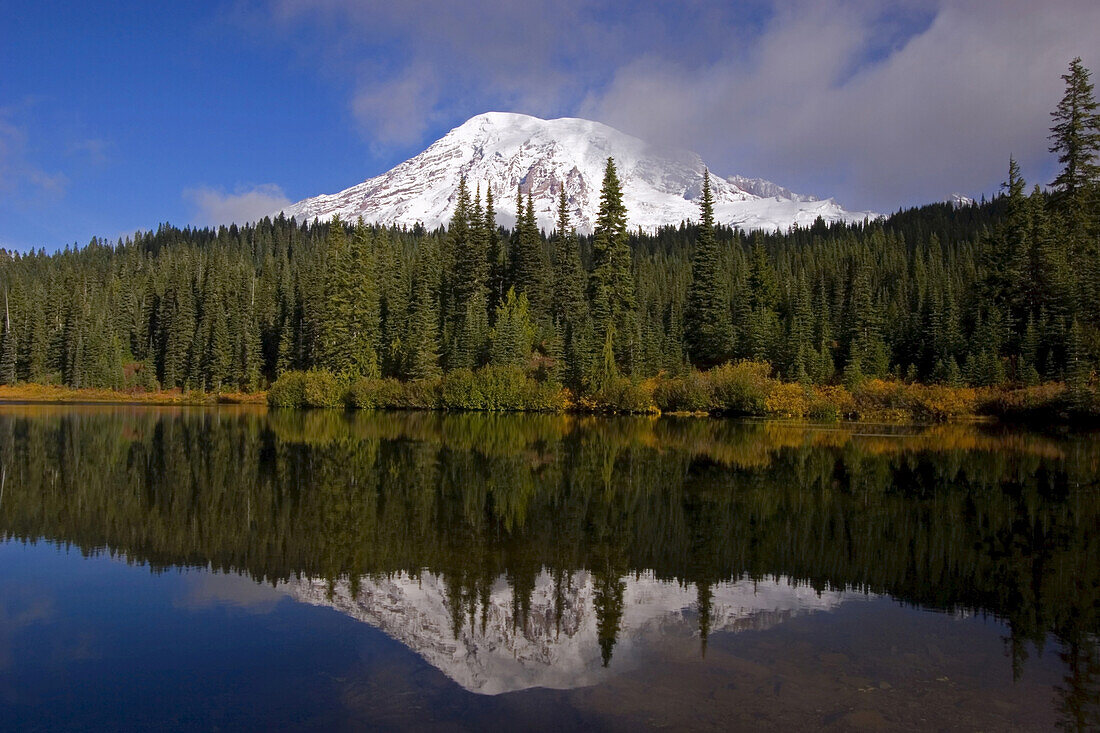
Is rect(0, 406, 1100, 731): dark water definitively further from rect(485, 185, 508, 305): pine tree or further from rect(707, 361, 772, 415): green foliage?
rect(485, 185, 508, 305): pine tree

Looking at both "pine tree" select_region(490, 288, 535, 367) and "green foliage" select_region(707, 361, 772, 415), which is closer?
"green foliage" select_region(707, 361, 772, 415)

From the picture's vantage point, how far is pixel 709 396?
56.5 meters

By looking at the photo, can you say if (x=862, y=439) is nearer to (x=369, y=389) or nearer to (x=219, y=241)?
(x=369, y=389)

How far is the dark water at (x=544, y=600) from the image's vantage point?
7.30 m

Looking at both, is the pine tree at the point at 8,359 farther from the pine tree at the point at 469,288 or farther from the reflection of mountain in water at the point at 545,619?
the reflection of mountain in water at the point at 545,619

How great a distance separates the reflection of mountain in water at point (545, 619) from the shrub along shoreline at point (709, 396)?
139 feet

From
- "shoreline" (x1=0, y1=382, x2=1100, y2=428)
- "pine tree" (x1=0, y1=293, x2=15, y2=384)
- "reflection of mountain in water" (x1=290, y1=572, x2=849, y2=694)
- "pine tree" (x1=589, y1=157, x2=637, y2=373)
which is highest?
"pine tree" (x1=589, y1=157, x2=637, y2=373)

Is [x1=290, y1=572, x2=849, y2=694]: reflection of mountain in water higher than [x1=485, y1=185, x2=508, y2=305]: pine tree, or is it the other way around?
[x1=485, y1=185, x2=508, y2=305]: pine tree

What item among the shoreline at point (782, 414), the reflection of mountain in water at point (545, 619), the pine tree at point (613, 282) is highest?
the pine tree at point (613, 282)

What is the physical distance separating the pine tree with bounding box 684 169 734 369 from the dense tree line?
192 mm

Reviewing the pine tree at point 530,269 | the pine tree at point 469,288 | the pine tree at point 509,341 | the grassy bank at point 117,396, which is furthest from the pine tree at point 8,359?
the pine tree at point 509,341

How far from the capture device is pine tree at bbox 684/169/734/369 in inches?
2584

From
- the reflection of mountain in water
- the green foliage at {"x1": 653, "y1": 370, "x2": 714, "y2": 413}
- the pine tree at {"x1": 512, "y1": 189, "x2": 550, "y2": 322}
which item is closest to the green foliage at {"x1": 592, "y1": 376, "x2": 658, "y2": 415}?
the green foliage at {"x1": 653, "y1": 370, "x2": 714, "y2": 413}

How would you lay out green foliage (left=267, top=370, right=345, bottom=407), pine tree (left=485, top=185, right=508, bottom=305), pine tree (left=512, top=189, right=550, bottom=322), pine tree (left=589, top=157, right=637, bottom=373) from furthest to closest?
pine tree (left=485, top=185, right=508, bottom=305) → pine tree (left=512, top=189, right=550, bottom=322) → green foliage (left=267, top=370, right=345, bottom=407) → pine tree (left=589, top=157, right=637, bottom=373)
